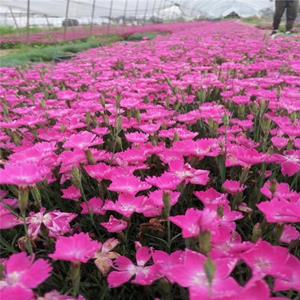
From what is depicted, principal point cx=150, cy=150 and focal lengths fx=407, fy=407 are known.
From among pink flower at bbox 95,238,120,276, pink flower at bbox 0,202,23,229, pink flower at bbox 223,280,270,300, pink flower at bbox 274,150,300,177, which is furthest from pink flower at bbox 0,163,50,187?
pink flower at bbox 274,150,300,177

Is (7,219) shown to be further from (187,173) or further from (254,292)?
(254,292)

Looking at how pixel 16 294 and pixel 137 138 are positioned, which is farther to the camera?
pixel 137 138

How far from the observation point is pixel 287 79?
2152 millimetres

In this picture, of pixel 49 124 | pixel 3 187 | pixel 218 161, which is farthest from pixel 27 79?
pixel 218 161

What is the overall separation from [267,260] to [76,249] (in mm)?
362

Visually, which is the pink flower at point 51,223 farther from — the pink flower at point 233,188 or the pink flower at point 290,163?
the pink flower at point 290,163

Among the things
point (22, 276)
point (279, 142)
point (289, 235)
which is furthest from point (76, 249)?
point (279, 142)

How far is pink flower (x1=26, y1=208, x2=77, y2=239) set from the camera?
39.1 inches

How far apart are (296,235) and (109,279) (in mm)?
436

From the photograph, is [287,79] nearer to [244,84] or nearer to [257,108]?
[244,84]

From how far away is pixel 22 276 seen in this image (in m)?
0.72

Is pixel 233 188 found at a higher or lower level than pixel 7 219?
higher

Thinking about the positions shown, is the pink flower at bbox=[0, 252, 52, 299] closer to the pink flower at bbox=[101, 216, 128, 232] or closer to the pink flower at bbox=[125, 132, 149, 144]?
the pink flower at bbox=[101, 216, 128, 232]

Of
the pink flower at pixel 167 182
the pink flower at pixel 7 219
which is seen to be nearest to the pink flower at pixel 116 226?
the pink flower at pixel 167 182
